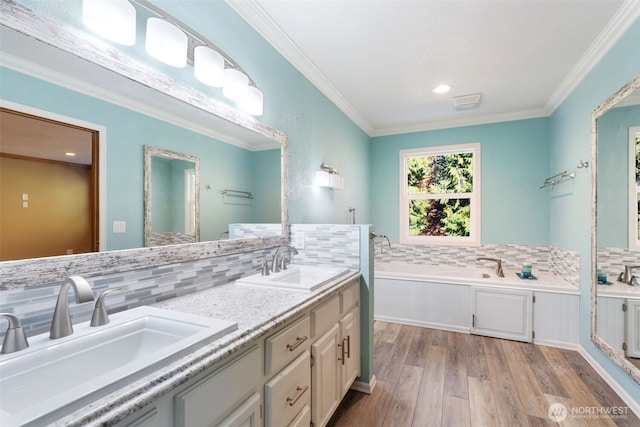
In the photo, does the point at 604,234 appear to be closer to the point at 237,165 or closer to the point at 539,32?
the point at 539,32

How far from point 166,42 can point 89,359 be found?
4.10ft

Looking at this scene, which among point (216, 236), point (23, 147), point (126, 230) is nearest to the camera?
point (23, 147)

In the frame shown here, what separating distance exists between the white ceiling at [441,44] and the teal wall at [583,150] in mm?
131

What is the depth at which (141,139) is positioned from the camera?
1250mm

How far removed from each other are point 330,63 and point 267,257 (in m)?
1.77

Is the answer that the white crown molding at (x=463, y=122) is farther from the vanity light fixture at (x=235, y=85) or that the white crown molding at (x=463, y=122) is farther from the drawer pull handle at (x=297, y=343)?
the drawer pull handle at (x=297, y=343)

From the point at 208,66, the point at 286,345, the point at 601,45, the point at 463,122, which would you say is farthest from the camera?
the point at 463,122

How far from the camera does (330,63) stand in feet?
8.45

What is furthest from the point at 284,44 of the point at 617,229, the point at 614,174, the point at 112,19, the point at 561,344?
the point at 561,344

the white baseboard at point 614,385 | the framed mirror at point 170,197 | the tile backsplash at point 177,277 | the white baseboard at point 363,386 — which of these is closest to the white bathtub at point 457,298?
the white baseboard at point 614,385

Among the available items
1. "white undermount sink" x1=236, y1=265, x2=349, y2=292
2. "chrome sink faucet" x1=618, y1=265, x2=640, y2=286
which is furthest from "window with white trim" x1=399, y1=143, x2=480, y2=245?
"white undermount sink" x1=236, y1=265, x2=349, y2=292

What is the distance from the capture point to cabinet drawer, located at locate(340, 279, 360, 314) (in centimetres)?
181

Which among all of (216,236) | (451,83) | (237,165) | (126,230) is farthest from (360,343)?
(451,83)

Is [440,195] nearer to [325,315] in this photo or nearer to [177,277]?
[325,315]
